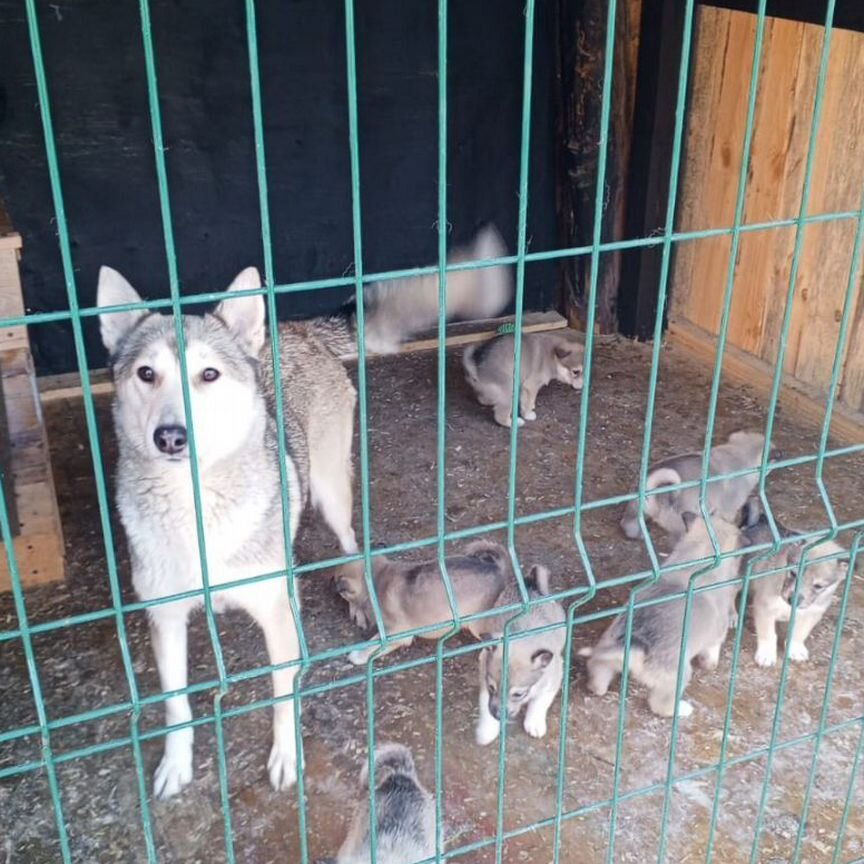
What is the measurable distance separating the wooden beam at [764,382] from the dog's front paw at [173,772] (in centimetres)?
348

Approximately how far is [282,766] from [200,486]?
3.17ft

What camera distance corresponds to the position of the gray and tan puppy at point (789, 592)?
373cm

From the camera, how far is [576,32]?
5.97m

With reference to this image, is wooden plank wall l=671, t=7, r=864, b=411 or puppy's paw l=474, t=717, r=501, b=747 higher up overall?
wooden plank wall l=671, t=7, r=864, b=411

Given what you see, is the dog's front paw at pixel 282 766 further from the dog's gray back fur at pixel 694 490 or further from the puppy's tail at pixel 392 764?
the dog's gray back fur at pixel 694 490

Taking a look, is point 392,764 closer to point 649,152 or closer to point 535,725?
point 535,725

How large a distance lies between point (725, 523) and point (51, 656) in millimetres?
2547

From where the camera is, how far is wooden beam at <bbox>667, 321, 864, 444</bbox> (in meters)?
5.34

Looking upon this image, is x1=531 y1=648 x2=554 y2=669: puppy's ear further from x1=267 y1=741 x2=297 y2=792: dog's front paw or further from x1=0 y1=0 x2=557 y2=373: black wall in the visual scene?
x1=0 y1=0 x2=557 y2=373: black wall

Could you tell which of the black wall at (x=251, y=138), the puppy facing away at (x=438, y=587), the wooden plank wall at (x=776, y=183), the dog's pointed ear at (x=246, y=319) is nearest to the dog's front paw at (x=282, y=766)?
the puppy facing away at (x=438, y=587)

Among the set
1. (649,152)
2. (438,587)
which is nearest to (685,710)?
(438,587)

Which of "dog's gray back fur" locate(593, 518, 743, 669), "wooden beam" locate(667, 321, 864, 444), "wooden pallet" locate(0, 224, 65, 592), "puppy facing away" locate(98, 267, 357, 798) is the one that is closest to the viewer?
"puppy facing away" locate(98, 267, 357, 798)

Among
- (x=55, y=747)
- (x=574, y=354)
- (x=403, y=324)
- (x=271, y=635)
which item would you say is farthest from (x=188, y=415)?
(x=574, y=354)

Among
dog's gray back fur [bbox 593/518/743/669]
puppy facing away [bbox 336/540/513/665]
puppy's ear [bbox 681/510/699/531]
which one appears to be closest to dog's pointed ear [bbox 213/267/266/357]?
puppy facing away [bbox 336/540/513/665]
